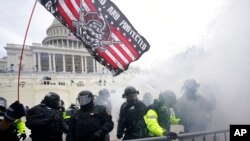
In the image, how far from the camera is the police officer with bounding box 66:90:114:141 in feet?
15.2

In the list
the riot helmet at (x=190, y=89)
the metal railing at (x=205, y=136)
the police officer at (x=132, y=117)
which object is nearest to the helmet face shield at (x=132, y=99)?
the police officer at (x=132, y=117)

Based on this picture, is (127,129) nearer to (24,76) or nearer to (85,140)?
(85,140)

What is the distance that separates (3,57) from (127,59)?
7721 centimetres

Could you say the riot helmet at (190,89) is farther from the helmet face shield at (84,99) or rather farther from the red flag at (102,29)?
the helmet face shield at (84,99)

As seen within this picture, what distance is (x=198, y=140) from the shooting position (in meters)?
5.29

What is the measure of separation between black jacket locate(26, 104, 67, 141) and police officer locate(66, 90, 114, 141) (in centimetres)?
41

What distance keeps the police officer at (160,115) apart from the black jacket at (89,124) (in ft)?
2.13

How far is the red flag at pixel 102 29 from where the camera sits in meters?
6.09

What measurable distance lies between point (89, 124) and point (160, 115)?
140 centimetres

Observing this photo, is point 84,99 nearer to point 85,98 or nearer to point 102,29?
point 85,98

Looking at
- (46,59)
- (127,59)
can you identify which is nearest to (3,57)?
(46,59)

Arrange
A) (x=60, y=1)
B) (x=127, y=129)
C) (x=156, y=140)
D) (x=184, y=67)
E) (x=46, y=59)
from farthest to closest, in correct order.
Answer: (x=46, y=59)
(x=184, y=67)
(x=60, y=1)
(x=127, y=129)
(x=156, y=140)

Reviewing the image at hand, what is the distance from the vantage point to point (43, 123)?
4871 mm

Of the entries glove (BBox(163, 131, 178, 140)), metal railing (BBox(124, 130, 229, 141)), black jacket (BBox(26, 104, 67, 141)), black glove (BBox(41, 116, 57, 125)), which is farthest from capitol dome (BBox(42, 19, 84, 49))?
glove (BBox(163, 131, 178, 140))
